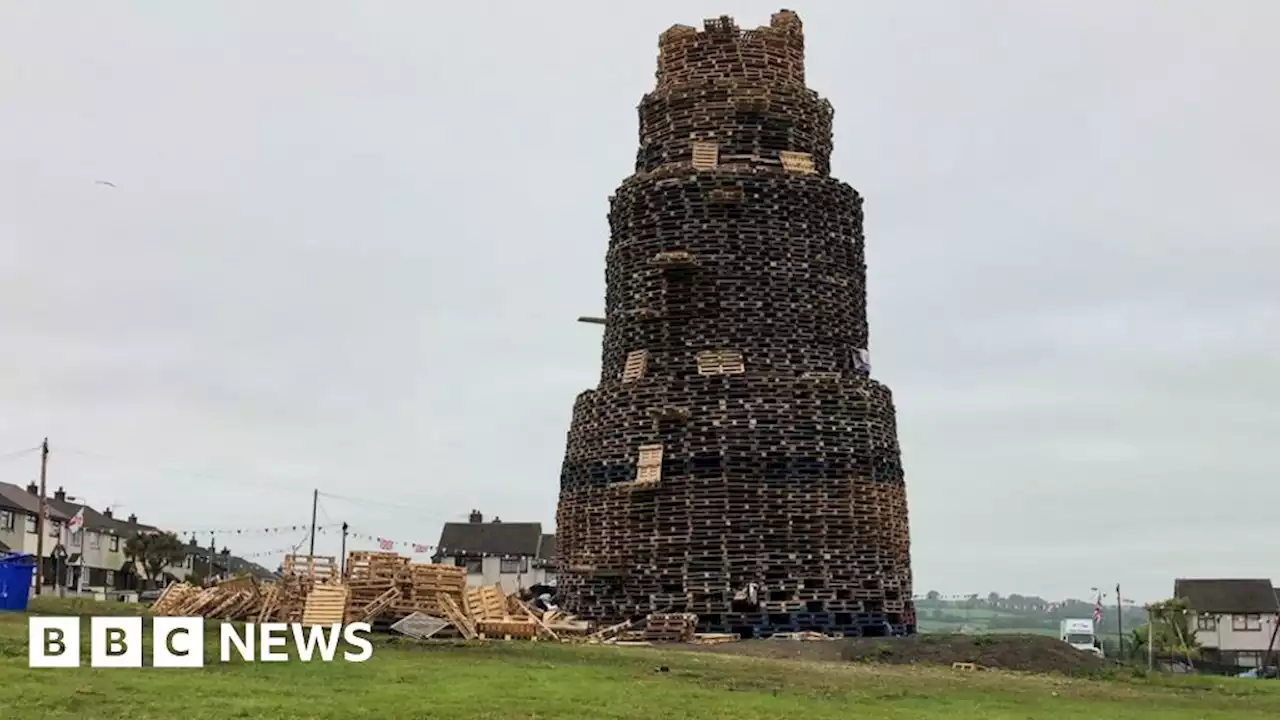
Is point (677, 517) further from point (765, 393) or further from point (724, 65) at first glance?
point (724, 65)

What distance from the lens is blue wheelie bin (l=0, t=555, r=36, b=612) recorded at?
39719 mm

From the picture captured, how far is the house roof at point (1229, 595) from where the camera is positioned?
94625 mm

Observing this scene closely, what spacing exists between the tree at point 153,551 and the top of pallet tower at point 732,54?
5653 centimetres

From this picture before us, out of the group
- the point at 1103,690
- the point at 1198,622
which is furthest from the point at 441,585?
the point at 1198,622

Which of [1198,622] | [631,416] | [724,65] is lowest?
[1198,622]

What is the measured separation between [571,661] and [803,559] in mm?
12933

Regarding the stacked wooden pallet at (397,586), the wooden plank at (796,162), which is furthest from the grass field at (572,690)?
the wooden plank at (796,162)

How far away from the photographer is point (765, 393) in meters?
44.4

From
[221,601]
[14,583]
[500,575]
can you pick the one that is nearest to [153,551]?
[500,575]

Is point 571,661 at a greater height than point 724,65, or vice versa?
point 724,65

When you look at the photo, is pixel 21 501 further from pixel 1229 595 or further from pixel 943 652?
pixel 1229 595

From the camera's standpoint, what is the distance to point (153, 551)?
9225cm

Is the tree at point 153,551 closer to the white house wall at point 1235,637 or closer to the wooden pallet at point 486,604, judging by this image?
the wooden pallet at point 486,604

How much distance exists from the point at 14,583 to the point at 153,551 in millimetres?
54316
